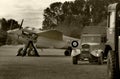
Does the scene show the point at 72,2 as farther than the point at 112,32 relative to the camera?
Yes

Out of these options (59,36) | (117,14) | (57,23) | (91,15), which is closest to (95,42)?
(117,14)

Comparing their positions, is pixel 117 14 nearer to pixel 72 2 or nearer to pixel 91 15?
pixel 91 15

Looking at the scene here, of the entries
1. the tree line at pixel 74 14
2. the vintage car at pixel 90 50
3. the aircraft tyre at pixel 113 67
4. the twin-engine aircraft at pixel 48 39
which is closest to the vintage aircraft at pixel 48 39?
the twin-engine aircraft at pixel 48 39

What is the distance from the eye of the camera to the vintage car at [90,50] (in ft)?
86.0

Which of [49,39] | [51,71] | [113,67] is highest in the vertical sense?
[113,67]

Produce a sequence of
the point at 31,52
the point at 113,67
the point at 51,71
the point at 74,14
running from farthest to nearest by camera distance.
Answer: the point at 74,14, the point at 31,52, the point at 51,71, the point at 113,67

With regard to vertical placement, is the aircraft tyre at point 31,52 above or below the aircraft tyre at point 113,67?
below

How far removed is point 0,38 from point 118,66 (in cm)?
9533

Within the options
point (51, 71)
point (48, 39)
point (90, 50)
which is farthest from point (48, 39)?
point (51, 71)

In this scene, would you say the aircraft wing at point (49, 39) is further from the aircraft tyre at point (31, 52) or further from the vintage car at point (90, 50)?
the vintage car at point (90, 50)

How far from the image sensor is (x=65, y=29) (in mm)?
115438

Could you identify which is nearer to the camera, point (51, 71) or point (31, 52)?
point (51, 71)

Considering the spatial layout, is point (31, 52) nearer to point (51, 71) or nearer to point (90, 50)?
point (90, 50)

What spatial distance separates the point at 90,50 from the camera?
26.9 meters
